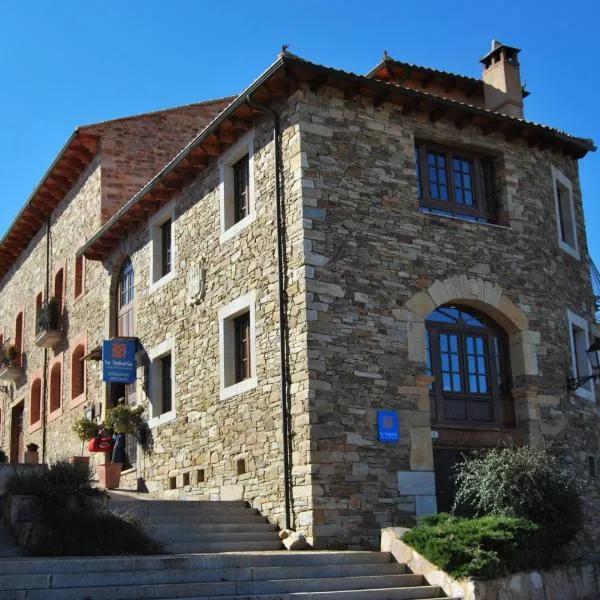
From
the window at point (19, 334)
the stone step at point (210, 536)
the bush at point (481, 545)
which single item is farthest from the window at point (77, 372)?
the bush at point (481, 545)

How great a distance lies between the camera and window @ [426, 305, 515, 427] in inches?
590

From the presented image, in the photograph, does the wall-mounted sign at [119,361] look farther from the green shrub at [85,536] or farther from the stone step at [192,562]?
the stone step at [192,562]

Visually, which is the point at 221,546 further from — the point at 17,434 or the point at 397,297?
the point at 17,434

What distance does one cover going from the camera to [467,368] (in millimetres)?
15367

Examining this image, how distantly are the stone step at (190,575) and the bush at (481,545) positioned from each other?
0.67 m

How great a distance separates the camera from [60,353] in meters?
24.3

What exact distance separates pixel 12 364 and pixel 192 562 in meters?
19.2

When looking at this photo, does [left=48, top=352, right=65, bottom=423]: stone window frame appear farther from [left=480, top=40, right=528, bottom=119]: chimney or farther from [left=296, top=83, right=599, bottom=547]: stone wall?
[left=480, top=40, right=528, bottom=119]: chimney

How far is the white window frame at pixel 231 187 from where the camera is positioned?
607 inches

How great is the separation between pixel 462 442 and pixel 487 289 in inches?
100

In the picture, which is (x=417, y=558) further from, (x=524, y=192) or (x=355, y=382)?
(x=524, y=192)

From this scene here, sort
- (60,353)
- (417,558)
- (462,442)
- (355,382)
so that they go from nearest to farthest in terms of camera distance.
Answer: (417,558) → (355,382) → (462,442) → (60,353)

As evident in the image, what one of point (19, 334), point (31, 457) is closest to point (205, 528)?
point (31, 457)

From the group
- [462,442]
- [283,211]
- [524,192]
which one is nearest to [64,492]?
[283,211]
